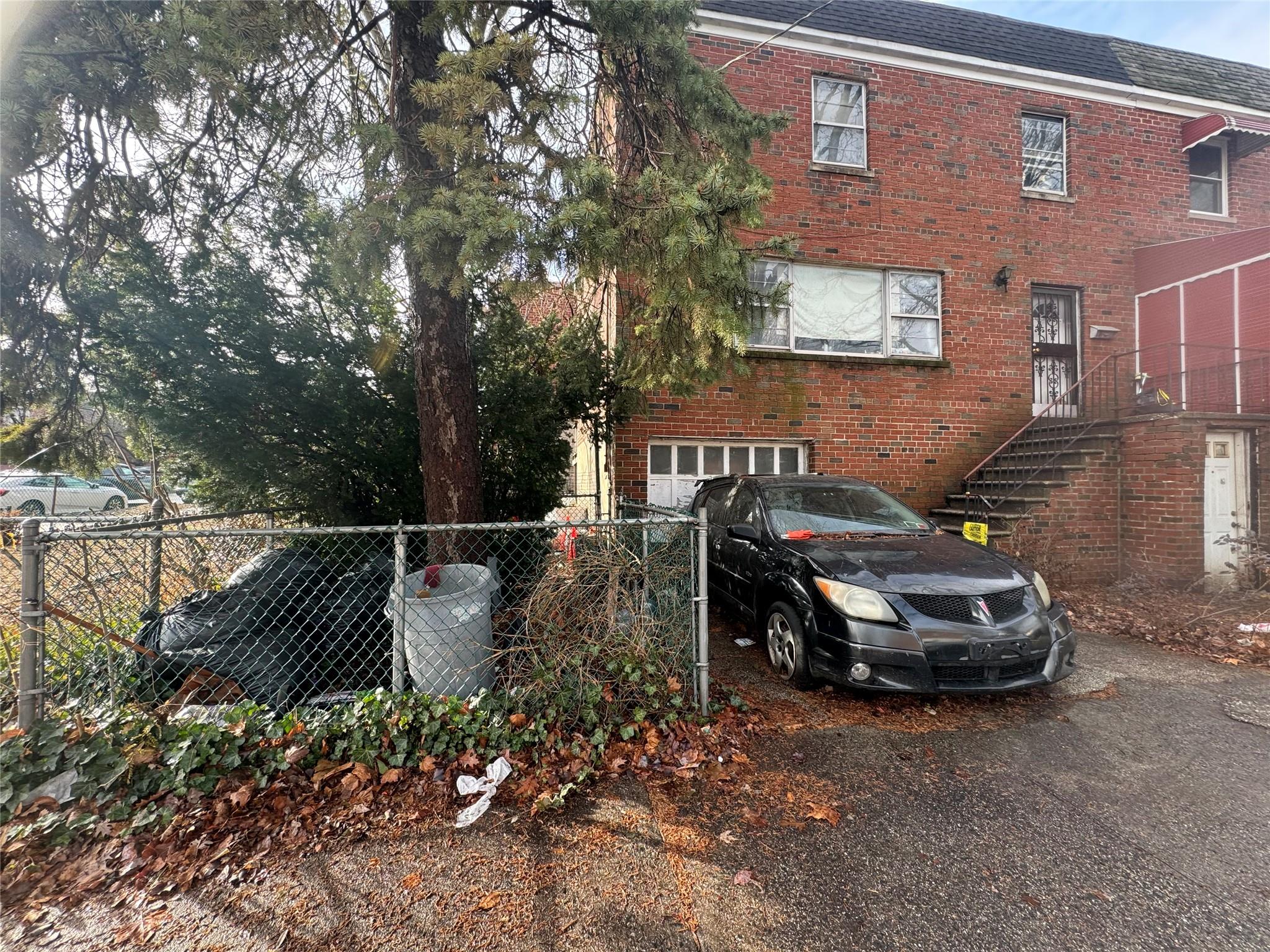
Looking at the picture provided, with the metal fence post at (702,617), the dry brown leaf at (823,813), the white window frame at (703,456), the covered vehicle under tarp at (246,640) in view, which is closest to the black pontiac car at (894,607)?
the metal fence post at (702,617)

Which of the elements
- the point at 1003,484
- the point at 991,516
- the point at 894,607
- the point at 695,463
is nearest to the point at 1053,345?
the point at 1003,484

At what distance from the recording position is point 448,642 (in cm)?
316

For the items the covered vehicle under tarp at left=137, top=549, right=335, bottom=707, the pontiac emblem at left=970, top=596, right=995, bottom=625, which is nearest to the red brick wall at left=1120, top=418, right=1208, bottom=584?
the pontiac emblem at left=970, top=596, right=995, bottom=625

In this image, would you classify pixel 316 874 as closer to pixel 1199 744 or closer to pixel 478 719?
pixel 478 719

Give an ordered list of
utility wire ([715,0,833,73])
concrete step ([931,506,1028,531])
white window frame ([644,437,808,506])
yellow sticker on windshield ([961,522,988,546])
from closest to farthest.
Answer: utility wire ([715,0,833,73]) < yellow sticker on windshield ([961,522,988,546]) < concrete step ([931,506,1028,531]) < white window frame ([644,437,808,506])

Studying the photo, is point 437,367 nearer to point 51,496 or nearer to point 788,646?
point 788,646

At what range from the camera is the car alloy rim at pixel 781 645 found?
3857 mm

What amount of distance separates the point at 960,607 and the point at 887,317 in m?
6.18

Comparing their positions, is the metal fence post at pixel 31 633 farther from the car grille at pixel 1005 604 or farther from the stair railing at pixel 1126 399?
the stair railing at pixel 1126 399

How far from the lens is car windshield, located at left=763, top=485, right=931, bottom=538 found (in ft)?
14.3

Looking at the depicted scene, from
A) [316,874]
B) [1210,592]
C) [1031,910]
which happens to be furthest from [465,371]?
[1210,592]

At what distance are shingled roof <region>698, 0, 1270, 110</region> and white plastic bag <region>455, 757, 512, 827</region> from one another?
31.0ft

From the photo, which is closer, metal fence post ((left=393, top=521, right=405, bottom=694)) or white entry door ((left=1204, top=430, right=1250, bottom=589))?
metal fence post ((left=393, top=521, right=405, bottom=694))

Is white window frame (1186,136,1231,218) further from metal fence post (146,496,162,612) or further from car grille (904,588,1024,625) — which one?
metal fence post (146,496,162,612)
